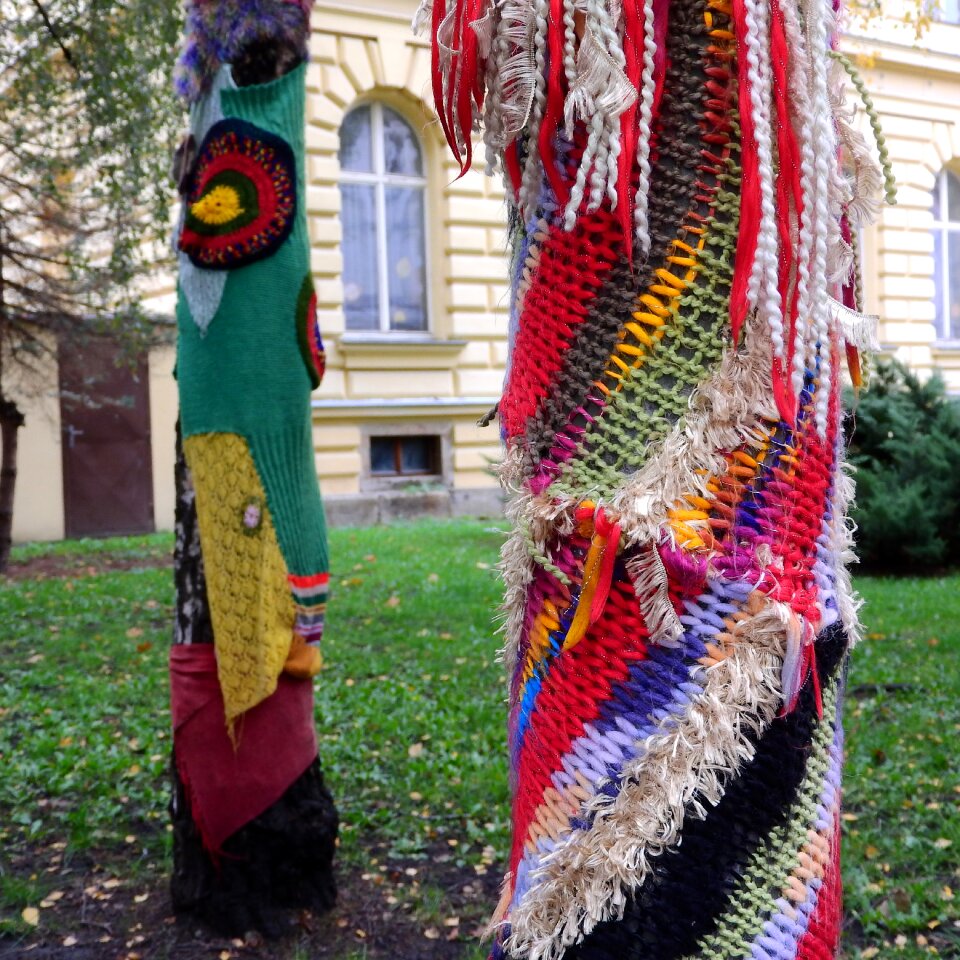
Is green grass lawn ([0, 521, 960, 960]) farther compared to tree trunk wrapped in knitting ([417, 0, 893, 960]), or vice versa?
green grass lawn ([0, 521, 960, 960])

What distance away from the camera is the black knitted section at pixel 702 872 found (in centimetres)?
131

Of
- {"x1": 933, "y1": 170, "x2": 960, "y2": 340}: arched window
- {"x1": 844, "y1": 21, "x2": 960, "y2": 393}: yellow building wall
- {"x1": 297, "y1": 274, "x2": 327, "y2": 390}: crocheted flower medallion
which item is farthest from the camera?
{"x1": 933, "y1": 170, "x2": 960, "y2": 340}: arched window

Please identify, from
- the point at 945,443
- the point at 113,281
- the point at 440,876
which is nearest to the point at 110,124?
the point at 113,281

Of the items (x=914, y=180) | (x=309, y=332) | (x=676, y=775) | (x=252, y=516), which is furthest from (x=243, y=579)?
(x=914, y=180)

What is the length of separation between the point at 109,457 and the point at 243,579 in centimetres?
1024

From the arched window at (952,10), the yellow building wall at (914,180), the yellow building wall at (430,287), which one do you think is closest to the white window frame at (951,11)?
the arched window at (952,10)

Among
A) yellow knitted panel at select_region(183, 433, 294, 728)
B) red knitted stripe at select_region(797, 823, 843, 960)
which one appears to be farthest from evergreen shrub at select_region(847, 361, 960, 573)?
red knitted stripe at select_region(797, 823, 843, 960)

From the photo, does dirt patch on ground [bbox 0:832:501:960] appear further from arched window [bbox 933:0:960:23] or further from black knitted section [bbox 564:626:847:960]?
arched window [bbox 933:0:960:23]

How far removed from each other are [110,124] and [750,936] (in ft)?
23.3

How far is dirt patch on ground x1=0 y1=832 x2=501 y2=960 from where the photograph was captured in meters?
2.97

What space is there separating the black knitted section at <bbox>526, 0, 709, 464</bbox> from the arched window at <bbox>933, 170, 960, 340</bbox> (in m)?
16.3

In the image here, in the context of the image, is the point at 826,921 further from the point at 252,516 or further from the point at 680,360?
the point at 252,516

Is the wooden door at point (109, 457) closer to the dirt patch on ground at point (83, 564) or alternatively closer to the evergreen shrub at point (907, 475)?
the dirt patch on ground at point (83, 564)

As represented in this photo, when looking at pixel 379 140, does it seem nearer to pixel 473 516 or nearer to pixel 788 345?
pixel 473 516
